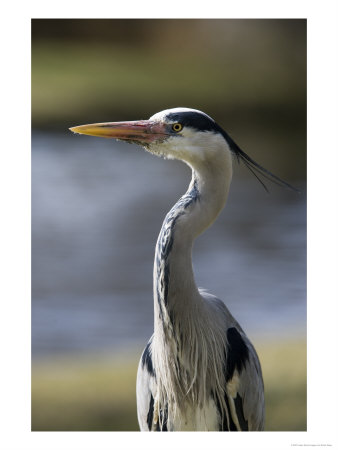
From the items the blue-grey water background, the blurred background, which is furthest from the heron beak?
the blue-grey water background

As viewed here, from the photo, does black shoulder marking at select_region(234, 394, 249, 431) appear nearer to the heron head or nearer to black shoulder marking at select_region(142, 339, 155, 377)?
black shoulder marking at select_region(142, 339, 155, 377)

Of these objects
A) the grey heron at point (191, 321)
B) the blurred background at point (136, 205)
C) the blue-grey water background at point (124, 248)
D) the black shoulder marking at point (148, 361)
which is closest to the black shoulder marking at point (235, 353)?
the grey heron at point (191, 321)

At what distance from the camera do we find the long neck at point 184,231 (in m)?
1.86

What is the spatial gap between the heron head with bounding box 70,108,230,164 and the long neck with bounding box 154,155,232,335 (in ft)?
0.16

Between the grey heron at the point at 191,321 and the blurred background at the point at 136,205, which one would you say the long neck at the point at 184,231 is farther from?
the blurred background at the point at 136,205

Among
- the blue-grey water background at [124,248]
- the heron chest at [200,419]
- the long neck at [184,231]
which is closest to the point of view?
the long neck at [184,231]

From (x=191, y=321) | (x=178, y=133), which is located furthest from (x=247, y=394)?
(x=178, y=133)

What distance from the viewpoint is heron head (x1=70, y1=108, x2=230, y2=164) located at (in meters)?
1.86

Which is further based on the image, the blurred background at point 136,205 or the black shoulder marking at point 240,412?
the blurred background at point 136,205

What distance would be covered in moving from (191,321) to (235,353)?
7.6 inches

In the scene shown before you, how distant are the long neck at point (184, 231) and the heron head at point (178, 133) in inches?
1.9
